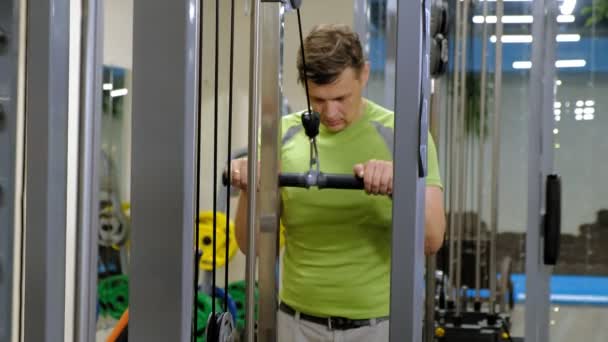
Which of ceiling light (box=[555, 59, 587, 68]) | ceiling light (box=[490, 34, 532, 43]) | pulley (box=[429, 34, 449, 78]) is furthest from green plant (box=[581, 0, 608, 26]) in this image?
pulley (box=[429, 34, 449, 78])

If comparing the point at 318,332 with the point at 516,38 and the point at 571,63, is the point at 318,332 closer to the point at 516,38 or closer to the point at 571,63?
the point at 571,63

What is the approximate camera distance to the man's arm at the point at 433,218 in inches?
61.6

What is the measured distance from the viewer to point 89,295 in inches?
64.4

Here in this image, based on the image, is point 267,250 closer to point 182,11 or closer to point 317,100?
point 317,100

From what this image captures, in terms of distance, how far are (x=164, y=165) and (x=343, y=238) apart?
2.71 ft

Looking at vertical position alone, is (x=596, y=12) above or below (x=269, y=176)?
above

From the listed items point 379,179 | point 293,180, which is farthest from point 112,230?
point 379,179

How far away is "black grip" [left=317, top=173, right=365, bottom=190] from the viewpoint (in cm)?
145

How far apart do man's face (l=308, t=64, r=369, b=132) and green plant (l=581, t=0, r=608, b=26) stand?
6.26 feet

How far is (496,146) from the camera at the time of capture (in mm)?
3371

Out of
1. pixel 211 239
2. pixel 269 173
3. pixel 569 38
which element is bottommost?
pixel 211 239

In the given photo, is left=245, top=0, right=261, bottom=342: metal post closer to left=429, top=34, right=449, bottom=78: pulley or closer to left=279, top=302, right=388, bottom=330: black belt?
left=279, top=302, right=388, bottom=330: black belt

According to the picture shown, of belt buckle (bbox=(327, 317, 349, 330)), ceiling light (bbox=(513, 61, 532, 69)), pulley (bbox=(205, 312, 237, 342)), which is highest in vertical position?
ceiling light (bbox=(513, 61, 532, 69))

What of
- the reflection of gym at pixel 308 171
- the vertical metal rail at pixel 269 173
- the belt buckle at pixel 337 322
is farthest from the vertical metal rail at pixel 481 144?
the vertical metal rail at pixel 269 173
